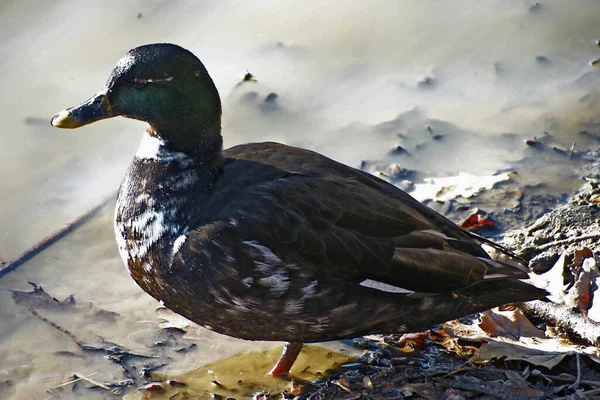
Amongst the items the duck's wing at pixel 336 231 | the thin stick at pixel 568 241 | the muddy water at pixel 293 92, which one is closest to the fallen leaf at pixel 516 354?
the duck's wing at pixel 336 231

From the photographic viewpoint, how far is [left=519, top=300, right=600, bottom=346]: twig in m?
4.91

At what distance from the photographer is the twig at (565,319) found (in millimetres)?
4906

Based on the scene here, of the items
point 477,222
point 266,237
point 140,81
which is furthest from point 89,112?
point 477,222

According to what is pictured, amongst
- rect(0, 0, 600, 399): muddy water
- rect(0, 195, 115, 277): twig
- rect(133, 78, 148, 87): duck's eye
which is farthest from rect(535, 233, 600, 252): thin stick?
rect(0, 195, 115, 277): twig

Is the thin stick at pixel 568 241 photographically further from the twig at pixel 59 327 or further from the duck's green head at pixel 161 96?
the twig at pixel 59 327

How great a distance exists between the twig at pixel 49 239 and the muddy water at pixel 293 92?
59 mm

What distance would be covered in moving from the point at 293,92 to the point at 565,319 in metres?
3.40

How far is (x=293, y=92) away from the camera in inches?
297

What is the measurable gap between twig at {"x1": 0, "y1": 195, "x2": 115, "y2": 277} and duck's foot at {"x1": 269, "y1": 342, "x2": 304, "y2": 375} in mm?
2023

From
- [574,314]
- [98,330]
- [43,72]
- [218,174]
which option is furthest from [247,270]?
[43,72]

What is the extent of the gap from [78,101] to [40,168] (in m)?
0.78

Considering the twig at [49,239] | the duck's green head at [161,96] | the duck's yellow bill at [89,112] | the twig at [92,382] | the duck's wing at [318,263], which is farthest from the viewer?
the twig at [49,239]

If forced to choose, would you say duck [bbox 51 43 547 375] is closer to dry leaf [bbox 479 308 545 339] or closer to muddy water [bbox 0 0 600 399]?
dry leaf [bbox 479 308 545 339]

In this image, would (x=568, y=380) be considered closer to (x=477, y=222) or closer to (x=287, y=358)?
(x=287, y=358)
